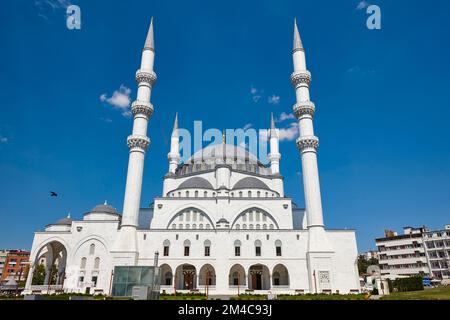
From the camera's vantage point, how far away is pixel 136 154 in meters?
37.8

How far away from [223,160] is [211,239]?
58.4 feet

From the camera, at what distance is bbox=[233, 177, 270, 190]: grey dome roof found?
1750 inches

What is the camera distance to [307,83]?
40.9 metres

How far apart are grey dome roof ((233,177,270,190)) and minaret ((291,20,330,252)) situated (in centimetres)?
841

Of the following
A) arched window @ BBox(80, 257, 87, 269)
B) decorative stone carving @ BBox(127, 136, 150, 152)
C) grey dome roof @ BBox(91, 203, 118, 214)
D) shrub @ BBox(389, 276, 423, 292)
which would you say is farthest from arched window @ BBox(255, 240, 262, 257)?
arched window @ BBox(80, 257, 87, 269)

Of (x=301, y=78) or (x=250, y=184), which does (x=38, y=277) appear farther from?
(x=301, y=78)

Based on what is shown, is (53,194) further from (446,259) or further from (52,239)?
(446,259)

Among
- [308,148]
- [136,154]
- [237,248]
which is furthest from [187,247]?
[308,148]

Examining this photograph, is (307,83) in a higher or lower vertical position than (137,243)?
higher

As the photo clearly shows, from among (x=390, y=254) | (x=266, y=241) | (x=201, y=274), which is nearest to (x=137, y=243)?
(x=201, y=274)

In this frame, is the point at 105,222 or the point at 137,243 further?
the point at 105,222

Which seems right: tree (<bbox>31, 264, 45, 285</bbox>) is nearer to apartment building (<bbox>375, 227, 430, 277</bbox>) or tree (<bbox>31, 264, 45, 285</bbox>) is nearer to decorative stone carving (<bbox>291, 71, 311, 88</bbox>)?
decorative stone carving (<bbox>291, 71, 311, 88</bbox>)
